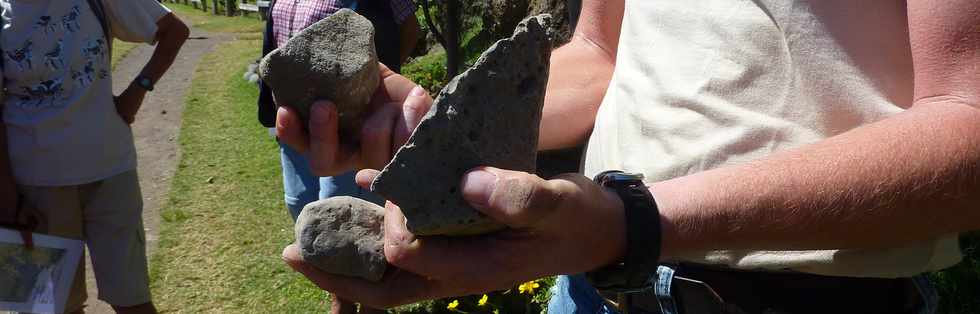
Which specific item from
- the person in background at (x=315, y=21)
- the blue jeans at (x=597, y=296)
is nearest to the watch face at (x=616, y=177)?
the blue jeans at (x=597, y=296)

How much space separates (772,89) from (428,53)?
9526 millimetres

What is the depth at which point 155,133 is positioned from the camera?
972 cm

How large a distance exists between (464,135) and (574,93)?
31.6 inches

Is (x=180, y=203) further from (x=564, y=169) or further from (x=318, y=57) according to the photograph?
(x=318, y=57)

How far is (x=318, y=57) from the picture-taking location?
1976 mm

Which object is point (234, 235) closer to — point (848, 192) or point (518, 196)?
point (518, 196)

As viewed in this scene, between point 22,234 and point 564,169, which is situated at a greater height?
point 564,169

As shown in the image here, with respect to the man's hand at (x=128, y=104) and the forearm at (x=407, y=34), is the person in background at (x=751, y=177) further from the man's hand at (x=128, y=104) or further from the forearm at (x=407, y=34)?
the man's hand at (x=128, y=104)

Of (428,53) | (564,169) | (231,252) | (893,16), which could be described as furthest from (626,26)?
(428,53)

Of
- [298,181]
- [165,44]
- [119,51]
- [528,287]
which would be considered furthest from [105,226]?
[119,51]

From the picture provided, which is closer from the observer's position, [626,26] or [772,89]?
[772,89]

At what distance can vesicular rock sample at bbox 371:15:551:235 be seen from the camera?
4.67 ft

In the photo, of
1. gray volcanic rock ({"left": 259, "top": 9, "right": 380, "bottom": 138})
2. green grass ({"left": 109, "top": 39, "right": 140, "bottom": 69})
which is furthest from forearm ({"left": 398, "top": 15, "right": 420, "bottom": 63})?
green grass ({"left": 109, "top": 39, "right": 140, "bottom": 69})

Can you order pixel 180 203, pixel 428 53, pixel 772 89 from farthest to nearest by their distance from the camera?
pixel 428 53 < pixel 180 203 < pixel 772 89
